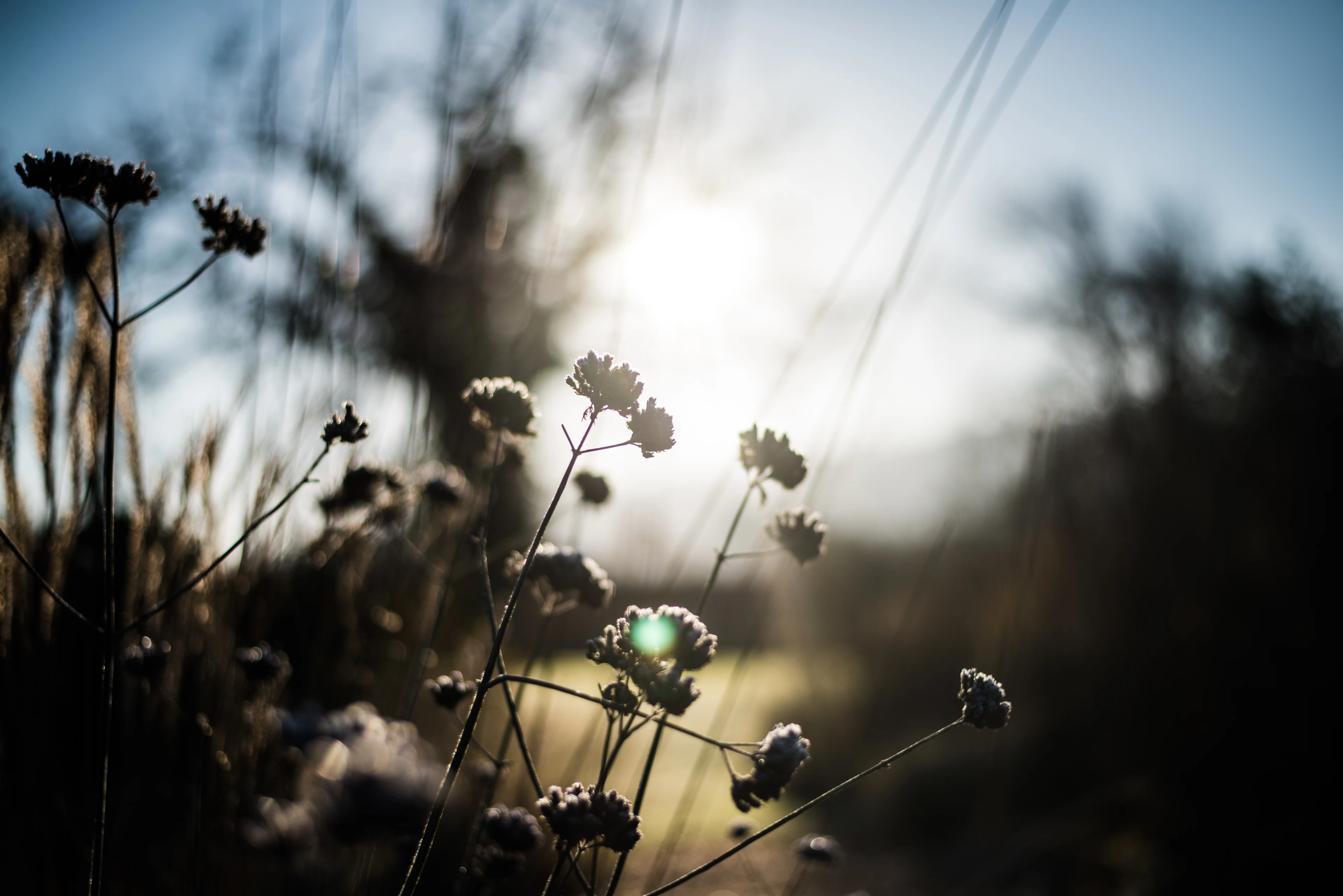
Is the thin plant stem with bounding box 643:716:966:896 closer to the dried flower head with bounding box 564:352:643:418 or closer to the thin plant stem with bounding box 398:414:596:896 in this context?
the thin plant stem with bounding box 398:414:596:896

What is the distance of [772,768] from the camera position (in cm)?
63

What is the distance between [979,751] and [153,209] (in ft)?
19.0

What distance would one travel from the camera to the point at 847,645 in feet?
26.2

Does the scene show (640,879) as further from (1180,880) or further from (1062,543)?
(1062,543)

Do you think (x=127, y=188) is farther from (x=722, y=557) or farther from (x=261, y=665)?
(x=722, y=557)

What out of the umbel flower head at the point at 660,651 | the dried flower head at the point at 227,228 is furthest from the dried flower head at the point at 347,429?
the umbel flower head at the point at 660,651

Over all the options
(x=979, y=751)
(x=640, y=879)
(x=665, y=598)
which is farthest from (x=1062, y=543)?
(x=665, y=598)

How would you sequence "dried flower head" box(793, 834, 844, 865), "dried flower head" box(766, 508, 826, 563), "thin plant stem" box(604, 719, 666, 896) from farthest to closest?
"dried flower head" box(793, 834, 844, 865), "dried flower head" box(766, 508, 826, 563), "thin plant stem" box(604, 719, 666, 896)

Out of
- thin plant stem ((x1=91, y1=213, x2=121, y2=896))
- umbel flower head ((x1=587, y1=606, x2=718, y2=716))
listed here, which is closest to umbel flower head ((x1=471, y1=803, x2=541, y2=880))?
umbel flower head ((x1=587, y1=606, x2=718, y2=716))

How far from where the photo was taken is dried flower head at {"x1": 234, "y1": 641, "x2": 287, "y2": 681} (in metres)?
0.92

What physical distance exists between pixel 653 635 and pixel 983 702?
373mm

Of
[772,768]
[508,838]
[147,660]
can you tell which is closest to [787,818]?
[772,768]

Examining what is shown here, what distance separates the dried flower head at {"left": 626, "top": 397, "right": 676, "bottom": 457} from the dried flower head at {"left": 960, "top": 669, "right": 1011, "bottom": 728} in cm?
41

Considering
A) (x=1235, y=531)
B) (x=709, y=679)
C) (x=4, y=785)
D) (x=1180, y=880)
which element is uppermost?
(x=709, y=679)
